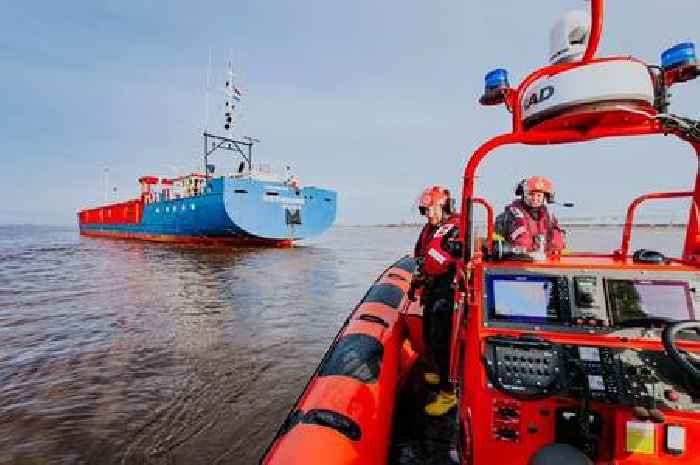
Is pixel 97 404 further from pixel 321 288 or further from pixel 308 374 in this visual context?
pixel 321 288

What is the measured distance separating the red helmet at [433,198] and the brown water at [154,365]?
213cm

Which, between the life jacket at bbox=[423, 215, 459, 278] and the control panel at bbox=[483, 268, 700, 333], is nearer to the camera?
the control panel at bbox=[483, 268, 700, 333]

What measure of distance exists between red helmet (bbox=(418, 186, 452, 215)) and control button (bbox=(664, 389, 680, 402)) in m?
2.21

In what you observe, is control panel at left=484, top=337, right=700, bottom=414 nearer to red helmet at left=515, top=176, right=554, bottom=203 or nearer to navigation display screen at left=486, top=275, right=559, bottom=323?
navigation display screen at left=486, top=275, right=559, bottom=323

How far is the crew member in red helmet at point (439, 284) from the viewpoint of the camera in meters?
3.13

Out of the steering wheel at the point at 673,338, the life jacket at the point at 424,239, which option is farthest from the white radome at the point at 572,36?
the life jacket at the point at 424,239

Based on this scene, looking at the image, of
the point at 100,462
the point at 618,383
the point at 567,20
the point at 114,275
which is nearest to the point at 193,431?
the point at 100,462

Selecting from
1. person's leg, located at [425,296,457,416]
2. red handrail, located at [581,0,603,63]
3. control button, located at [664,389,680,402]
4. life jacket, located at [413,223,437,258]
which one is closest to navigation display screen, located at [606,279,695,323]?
control button, located at [664,389,680,402]

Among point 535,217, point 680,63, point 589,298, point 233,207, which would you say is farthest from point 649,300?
point 233,207

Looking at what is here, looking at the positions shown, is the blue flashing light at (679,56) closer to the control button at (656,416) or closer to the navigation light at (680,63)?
the navigation light at (680,63)

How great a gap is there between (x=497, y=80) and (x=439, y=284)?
1646 mm

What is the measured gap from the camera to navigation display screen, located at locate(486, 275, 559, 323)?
2148 millimetres

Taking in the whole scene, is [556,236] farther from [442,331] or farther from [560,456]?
[560,456]

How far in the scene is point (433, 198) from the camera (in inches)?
145
